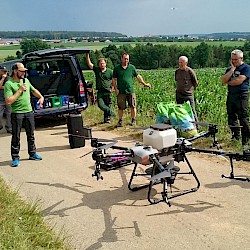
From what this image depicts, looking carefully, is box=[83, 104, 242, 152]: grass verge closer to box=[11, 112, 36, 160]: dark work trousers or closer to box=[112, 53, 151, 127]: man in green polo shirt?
box=[112, 53, 151, 127]: man in green polo shirt

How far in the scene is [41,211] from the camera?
501 cm

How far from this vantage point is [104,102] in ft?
35.0

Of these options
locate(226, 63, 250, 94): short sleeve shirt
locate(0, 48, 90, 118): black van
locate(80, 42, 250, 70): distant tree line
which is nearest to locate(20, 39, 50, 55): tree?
locate(0, 48, 90, 118): black van

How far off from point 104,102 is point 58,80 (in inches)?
64.8

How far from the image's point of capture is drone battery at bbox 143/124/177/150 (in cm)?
472

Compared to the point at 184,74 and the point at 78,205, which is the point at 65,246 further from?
the point at 184,74

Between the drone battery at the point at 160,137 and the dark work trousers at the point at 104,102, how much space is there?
18.7 ft

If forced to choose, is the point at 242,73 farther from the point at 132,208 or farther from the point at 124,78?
the point at 132,208

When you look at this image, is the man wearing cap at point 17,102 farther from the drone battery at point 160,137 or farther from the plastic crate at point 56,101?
the plastic crate at point 56,101

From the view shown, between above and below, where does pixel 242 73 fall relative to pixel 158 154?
above

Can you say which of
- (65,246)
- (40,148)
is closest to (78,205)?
(65,246)

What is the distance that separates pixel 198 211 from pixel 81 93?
21.5 ft

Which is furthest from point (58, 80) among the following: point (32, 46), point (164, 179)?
point (32, 46)

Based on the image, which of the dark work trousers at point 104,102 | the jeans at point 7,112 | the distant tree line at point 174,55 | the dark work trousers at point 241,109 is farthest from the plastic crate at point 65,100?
the distant tree line at point 174,55
